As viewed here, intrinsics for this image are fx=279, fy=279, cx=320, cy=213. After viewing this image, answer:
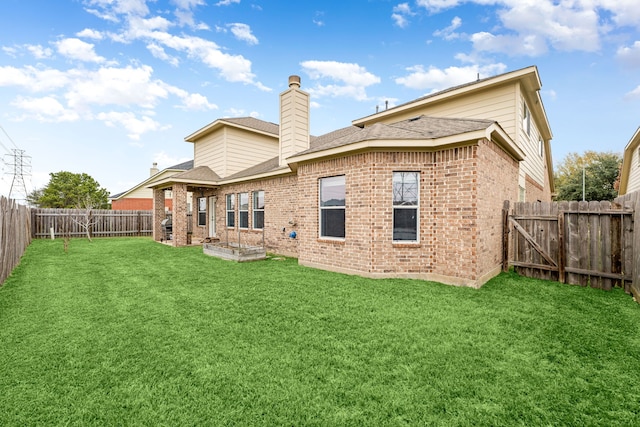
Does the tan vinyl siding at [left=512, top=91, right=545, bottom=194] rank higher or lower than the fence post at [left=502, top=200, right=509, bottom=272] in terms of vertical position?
higher

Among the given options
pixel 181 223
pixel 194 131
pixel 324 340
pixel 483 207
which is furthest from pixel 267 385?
pixel 194 131

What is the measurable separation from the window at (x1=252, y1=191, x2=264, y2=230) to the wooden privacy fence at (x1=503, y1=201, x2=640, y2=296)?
354 inches

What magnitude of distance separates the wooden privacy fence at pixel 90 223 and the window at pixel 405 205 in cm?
1897

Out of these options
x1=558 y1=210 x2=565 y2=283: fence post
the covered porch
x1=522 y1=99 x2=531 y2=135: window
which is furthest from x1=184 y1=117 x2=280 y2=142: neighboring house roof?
x1=558 y1=210 x2=565 y2=283: fence post

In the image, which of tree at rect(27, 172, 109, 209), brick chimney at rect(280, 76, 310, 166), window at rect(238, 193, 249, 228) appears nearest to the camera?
brick chimney at rect(280, 76, 310, 166)

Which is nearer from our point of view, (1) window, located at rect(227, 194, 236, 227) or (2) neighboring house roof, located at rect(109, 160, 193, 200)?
(1) window, located at rect(227, 194, 236, 227)

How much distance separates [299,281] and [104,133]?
25.5 m

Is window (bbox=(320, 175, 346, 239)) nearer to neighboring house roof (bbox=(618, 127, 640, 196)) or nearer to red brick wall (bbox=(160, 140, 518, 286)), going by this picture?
red brick wall (bbox=(160, 140, 518, 286))

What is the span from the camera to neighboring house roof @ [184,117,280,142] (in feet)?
51.1

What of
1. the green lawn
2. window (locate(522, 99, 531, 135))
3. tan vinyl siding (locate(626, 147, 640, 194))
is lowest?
the green lawn

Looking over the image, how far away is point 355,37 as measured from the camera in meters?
13.9

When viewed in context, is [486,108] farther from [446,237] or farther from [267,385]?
[267,385]

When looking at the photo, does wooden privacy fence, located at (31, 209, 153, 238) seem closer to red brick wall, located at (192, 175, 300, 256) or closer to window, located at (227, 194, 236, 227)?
window, located at (227, 194, 236, 227)

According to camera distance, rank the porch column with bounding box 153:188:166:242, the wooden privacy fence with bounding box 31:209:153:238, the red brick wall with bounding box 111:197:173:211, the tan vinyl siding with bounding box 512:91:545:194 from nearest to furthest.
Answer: the tan vinyl siding with bounding box 512:91:545:194, the porch column with bounding box 153:188:166:242, the wooden privacy fence with bounding box 31:209:153:238, the red brick wall with bounding box 111:197:173:211
